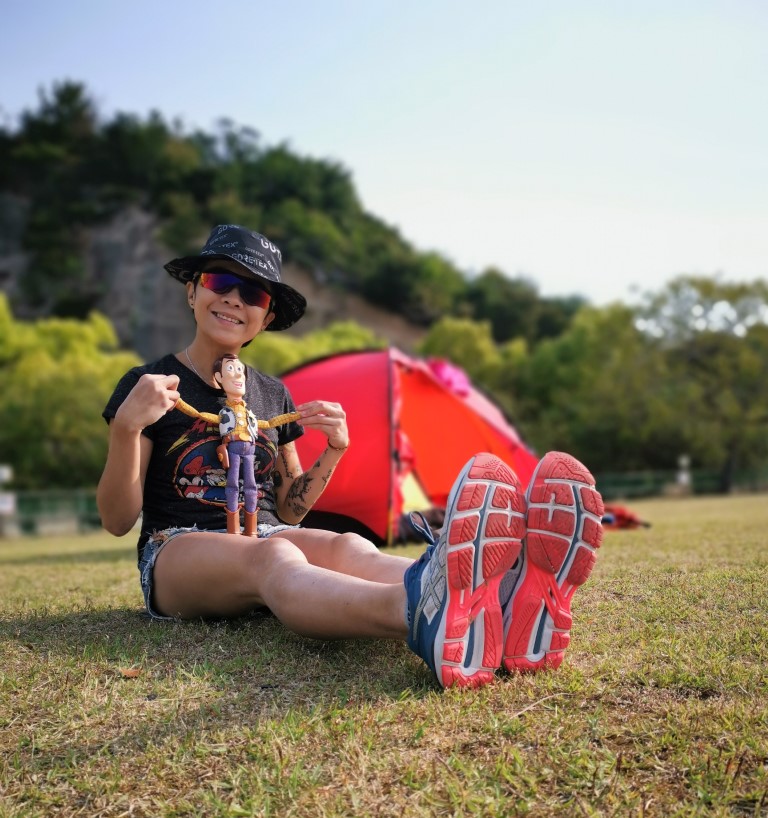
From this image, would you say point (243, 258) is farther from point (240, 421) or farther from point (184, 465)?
point (184, 465)

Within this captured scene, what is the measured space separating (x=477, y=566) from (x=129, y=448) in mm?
1166

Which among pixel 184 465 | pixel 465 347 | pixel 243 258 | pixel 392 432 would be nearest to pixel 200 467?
pixel 184 465

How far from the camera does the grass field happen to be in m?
1.62

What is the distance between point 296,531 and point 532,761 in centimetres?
129

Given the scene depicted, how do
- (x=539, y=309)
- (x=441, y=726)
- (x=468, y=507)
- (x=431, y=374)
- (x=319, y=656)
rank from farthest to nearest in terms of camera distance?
(x=539, y=309), (x=431, y=374), (x=319, y=656), (x=468, y=507), (x=441, y=726)

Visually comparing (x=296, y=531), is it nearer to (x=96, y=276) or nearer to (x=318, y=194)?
(x=96, y=276)

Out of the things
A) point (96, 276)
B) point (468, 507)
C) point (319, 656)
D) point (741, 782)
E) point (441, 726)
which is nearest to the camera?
point (741, 782)

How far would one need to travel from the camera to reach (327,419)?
9.60 feet

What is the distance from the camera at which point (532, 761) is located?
172 cm

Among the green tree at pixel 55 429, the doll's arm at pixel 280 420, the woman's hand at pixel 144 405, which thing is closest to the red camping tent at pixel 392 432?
the doll's arm at pixel 280 420

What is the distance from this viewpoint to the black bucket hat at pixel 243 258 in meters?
2.89

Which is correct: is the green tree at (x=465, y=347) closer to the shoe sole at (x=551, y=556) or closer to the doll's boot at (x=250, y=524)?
the doll's boot at (x=250, y=524)

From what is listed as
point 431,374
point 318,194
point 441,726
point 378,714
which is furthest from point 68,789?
point 318,194

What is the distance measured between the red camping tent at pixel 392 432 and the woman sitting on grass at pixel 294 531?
2144 mm
